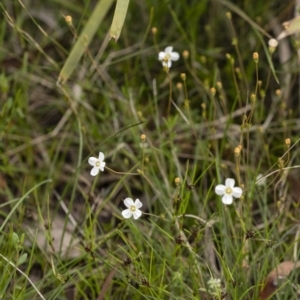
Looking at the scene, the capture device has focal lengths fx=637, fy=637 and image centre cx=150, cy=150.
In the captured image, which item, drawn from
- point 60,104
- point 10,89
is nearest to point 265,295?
point 60,104

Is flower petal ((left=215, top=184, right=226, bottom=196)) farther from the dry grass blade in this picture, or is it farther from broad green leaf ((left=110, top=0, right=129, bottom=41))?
Answer: broad green leaf ((left=110, top=0, right=129, bottom=41))

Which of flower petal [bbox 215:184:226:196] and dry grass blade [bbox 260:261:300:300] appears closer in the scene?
flower petal [bbox 215:184:226:196]

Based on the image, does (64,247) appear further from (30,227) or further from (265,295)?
(265,295)

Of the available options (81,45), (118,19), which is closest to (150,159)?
(81,45)

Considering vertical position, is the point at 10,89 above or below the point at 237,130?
above

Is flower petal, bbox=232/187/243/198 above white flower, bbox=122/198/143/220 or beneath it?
above

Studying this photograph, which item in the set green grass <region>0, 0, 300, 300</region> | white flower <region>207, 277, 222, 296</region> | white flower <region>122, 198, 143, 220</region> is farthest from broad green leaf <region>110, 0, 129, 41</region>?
white flower <region>207, 277, 222, 296</region>

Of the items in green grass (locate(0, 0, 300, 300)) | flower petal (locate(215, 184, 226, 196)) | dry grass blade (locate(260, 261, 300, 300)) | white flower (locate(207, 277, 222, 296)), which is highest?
green grass (locate(0, 0, 300, 300))
